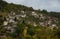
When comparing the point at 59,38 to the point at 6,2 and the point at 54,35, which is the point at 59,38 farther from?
the point at 6,2

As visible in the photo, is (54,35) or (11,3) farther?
(11,3)

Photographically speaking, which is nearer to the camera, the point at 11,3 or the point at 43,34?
the point at 43,34

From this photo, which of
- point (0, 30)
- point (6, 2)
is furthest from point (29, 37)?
point (6, 2)

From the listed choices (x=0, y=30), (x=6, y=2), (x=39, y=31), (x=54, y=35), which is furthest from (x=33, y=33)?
(x=6, y=2)

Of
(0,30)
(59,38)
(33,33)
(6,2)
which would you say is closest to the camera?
(59,38)

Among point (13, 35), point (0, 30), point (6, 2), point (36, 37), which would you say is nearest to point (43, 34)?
point (36, 37)

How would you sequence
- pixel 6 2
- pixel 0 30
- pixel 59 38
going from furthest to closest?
pixel 6 2, pixel 0 30, pixel 59 38

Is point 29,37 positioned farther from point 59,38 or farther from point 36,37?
point 59,38

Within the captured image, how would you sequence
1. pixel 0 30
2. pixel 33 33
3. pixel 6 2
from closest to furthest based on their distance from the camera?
pixel 33 33
pixel 0 30
pixel 6 2
